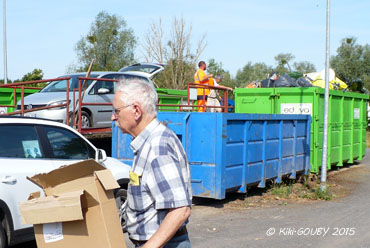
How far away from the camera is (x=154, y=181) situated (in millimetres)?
2701

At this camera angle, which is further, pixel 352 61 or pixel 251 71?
pixel 251 71

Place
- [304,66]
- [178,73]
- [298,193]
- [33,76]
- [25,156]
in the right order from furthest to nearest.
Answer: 1. [304,66]
2. [33,76]
3. [178,73]
4. [298,193]
5. [25,156]

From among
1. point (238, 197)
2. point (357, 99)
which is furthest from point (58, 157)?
point (357, 99)

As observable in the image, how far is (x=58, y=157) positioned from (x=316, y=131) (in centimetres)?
738

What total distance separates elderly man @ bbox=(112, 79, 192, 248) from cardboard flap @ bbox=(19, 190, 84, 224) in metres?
0.33

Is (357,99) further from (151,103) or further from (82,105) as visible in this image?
(151,103)

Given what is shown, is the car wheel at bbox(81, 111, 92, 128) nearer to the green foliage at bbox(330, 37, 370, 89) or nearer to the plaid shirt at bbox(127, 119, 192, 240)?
the plaid shirt at bbox(127, 119, 192, 240)

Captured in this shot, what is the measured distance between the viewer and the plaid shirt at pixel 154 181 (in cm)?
269

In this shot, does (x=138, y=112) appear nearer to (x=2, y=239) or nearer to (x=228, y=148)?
(x=2, y=239)

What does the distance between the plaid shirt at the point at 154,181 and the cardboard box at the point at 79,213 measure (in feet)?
0.37

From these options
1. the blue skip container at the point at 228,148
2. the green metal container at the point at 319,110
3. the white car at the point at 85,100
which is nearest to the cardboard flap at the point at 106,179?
the blue skip container at the point at 228,148

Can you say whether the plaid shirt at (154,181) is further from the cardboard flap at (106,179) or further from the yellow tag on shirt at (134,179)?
the cardboard flap at (106,179)

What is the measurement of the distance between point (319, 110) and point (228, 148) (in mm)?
4045

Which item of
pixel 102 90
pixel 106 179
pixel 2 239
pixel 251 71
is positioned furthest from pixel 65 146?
pixel 251 71
